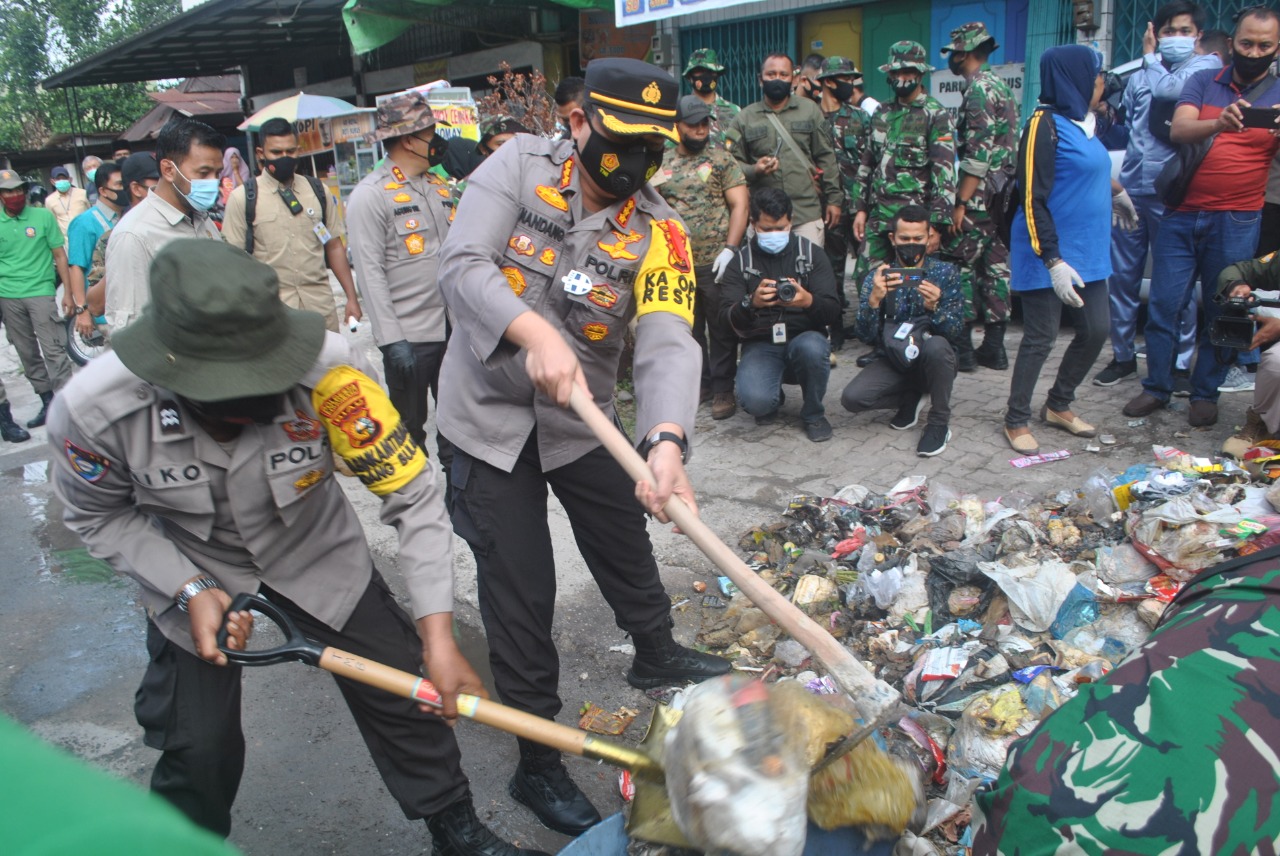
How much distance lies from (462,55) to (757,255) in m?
11.2

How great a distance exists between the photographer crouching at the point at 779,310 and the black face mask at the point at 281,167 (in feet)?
9.03

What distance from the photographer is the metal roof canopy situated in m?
15.5

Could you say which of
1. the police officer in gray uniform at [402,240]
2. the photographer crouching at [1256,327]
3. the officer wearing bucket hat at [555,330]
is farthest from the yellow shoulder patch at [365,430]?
the photographer crouching at [1256,327]

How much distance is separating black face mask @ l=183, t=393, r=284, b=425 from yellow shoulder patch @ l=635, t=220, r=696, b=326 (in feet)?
3.59

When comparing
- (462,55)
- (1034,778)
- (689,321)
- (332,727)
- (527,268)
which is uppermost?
(462,55)

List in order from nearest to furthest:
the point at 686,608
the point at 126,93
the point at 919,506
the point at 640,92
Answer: the point at 640,92, the point at 686,608, the point at 919,506, the point at 126,93

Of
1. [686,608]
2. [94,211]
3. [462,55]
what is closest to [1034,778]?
[686,608]

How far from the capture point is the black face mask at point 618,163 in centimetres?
266

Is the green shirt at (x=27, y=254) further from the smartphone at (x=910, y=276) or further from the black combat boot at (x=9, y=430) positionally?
the smartphone at (x=910, y=276)

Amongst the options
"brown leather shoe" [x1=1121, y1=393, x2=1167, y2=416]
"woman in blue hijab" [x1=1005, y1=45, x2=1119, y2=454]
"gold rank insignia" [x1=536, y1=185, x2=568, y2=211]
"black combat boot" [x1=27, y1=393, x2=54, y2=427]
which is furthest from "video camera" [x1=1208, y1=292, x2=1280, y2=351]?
"black combat boot" [x1=27, y1=393, x2=54, y2=427]

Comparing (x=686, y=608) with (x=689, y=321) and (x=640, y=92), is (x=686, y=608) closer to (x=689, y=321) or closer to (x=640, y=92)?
(x=689, y=321)

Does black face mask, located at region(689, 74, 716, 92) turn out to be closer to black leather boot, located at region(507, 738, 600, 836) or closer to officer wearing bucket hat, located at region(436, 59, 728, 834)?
officer wearing bucket hat, located at region(436, 59, 728, 834)

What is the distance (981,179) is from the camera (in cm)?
675

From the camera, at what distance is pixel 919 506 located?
14.9 ft
